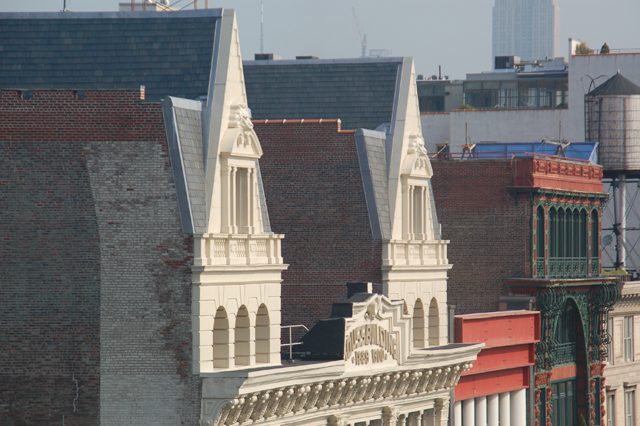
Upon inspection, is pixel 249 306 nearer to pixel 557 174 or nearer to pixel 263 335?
pixel 263 335

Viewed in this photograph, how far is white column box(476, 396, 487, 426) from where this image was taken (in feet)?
252

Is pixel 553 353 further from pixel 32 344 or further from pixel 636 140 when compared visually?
pixel 32 344

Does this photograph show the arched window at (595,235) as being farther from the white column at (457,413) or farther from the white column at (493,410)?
the white column at (457,413)

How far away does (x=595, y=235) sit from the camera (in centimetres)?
9119

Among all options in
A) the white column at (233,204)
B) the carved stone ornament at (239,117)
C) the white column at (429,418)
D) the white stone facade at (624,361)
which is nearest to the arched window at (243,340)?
the white column at (233,204)

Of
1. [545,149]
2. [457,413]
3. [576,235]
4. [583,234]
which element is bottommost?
[457,413]

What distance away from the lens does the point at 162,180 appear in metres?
52.3

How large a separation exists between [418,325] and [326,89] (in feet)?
26.4

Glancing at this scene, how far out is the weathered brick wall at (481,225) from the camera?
82500mm

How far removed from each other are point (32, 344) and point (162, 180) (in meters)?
4.98

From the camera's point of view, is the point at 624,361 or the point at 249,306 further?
the point at 624,361

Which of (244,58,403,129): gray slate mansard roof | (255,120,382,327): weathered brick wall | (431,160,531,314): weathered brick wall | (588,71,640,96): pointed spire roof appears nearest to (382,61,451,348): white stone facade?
(244,58,403,129): gray slate mansard roof

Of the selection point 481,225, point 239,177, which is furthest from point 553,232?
point 239,177

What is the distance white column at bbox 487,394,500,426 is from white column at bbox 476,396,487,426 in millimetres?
885
